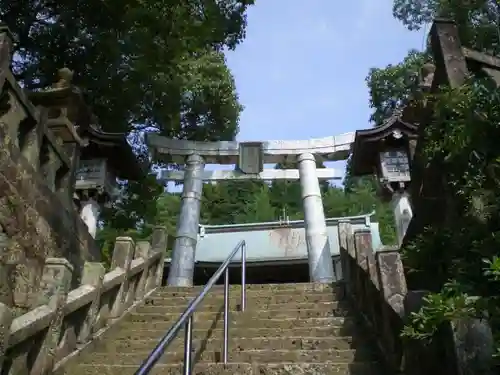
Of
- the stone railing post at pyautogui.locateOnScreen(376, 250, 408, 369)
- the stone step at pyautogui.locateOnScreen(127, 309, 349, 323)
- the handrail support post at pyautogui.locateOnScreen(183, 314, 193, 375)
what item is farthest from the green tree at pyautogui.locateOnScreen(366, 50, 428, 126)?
the handrail support post at pyautogui.locateOnScreen(183, 314, 193, 375)

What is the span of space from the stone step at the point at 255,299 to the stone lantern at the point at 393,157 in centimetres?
378

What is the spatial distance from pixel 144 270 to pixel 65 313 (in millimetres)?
2598

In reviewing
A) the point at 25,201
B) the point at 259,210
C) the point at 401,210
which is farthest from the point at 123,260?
the point at 259,210

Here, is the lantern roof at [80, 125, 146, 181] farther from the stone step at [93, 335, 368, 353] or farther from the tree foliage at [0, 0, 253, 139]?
the stone step at [93, 335, 368, 353]

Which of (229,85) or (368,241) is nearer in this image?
(368,241)

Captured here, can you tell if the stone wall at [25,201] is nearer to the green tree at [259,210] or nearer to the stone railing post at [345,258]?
the stone railing post at [345,258]

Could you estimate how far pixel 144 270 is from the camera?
6.99 meters

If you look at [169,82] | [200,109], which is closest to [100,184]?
[169,82]

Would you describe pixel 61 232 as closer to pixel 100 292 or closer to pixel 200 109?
pixel 100 292

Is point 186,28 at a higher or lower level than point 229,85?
lower

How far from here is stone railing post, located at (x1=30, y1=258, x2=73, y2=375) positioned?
3.96 m

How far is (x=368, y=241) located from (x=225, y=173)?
19.5 feet

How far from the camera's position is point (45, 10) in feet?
30.1

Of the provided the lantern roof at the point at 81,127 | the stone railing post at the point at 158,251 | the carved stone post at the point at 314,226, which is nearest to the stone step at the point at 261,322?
the stone railing post at the point at 158,251
